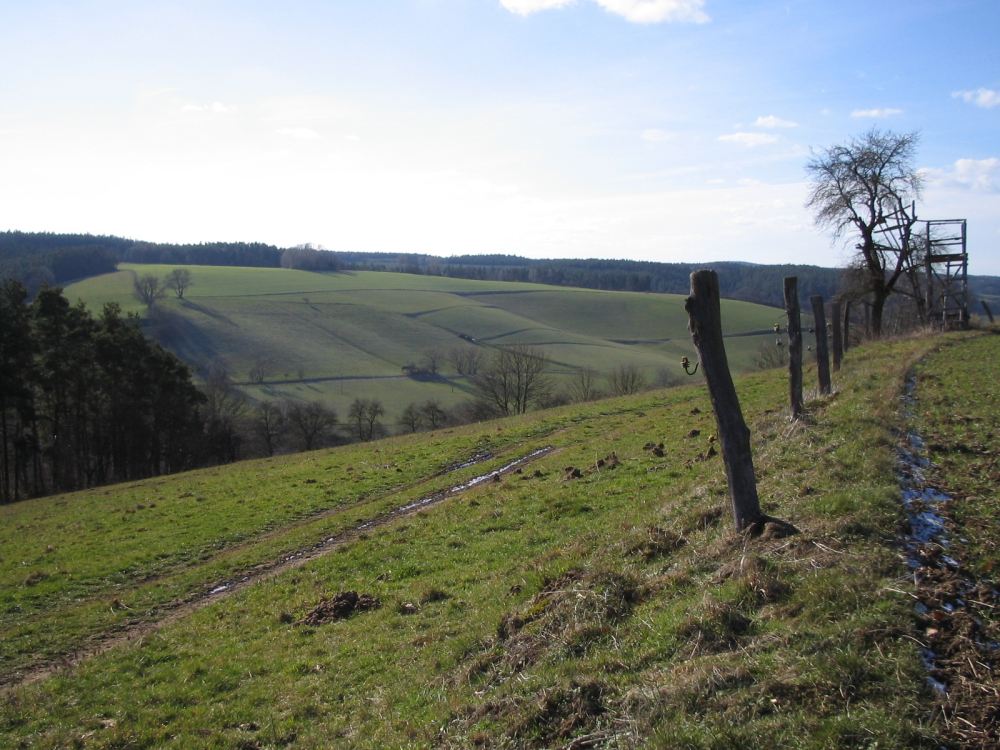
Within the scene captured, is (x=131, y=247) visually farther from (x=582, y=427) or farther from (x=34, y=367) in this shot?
(x=582, y=427)

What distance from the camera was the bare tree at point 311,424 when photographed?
69250 mm

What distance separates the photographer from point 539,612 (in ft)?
26.8

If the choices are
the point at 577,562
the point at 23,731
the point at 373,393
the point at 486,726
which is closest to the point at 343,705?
the point at 486,726

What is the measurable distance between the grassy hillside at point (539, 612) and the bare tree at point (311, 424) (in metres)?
48.2

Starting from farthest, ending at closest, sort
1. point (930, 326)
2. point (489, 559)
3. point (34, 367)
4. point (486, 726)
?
point (34, 367)
point (930, 326)
point (489, 559)
point (486, 726)

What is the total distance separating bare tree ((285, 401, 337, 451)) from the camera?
227 feet

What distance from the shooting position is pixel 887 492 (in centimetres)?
825

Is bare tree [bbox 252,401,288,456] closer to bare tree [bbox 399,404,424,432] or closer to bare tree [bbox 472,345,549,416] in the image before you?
bare tree [bbox 399,404,424,432]

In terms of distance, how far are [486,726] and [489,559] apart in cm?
629

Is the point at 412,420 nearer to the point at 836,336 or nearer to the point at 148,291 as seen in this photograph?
the point at 836,336

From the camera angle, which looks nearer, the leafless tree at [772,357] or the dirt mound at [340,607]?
the dirt mound at [340,607]

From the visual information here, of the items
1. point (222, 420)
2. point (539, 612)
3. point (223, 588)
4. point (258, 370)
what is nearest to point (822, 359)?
point (539, 612)

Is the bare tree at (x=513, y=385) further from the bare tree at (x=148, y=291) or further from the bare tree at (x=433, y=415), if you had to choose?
the bare tree at (x=148, y=291)

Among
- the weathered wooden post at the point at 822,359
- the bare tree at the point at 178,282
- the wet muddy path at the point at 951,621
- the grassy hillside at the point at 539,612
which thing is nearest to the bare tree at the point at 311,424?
the grassy hillside at the point at 539,612
